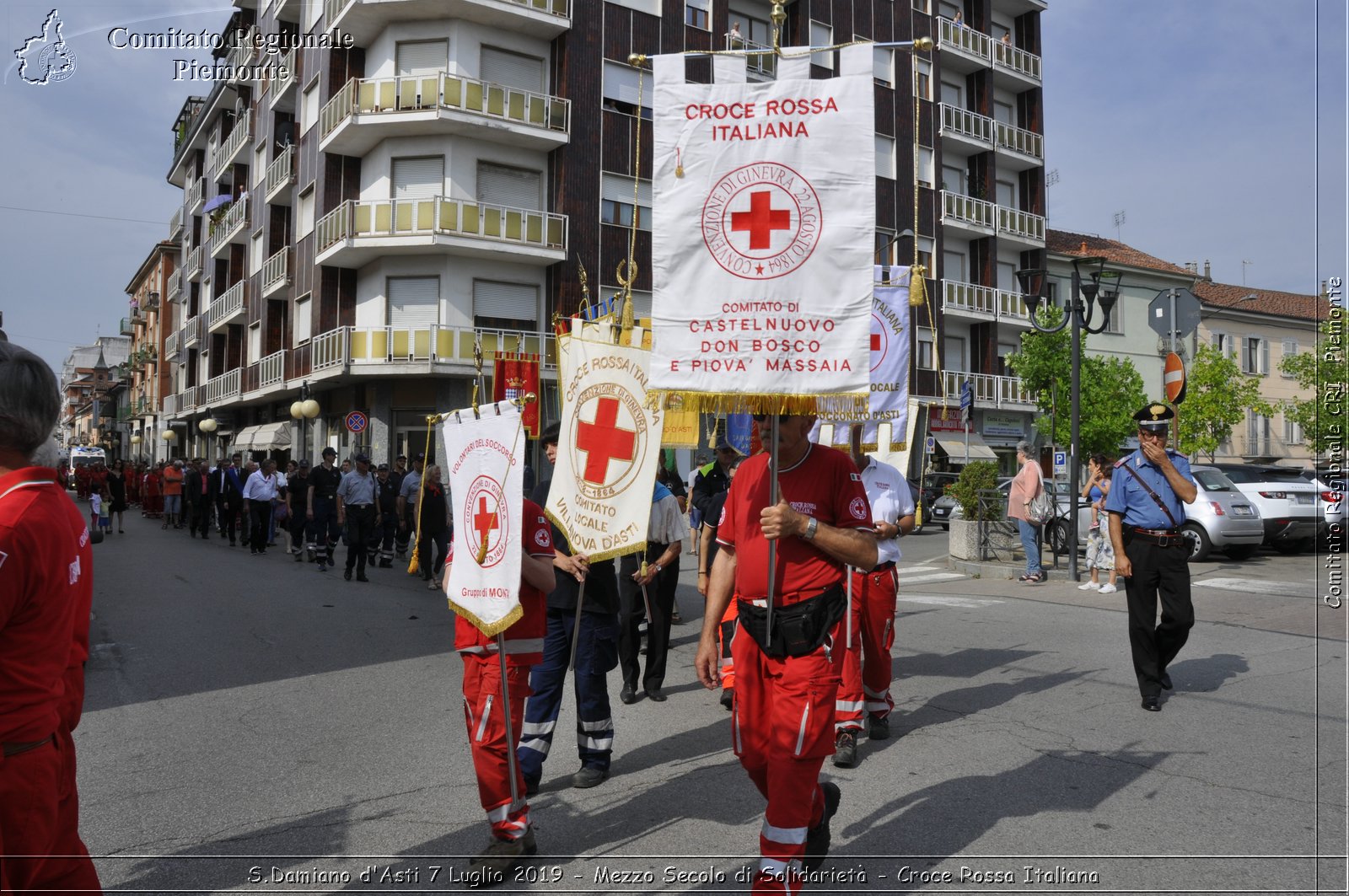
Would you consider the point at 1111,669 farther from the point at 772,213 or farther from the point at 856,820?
the point at 772,213

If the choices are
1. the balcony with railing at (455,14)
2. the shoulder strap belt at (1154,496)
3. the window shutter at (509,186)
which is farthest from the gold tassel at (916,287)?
the balcony with railing at (455,14)

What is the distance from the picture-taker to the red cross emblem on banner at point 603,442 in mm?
5336

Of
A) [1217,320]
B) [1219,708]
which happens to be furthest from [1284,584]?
[1217,320]

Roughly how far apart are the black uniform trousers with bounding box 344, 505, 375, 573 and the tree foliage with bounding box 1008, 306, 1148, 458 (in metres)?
22.2

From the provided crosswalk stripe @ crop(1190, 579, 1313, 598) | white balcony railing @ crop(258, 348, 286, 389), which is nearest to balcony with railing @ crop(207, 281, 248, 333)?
white balcony railing @ crop(258, 348, 286, 389)

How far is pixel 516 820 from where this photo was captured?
4.18 metres

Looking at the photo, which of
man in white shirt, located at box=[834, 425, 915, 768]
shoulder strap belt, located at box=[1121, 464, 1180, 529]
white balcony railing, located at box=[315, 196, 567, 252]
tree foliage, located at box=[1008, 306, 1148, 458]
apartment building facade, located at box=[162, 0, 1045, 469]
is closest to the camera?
man in white shirt, located at box=[834, 425, 915, 768]

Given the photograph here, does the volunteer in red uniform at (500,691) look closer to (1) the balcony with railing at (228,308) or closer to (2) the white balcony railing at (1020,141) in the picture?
(1) the balcony with railing at (228,308)

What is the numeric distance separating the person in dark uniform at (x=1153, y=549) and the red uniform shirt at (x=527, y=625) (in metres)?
4.43

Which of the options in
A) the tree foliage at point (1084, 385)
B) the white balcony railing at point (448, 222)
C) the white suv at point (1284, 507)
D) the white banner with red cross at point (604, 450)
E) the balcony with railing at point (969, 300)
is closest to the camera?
the white banner with red cross at point (604, 450)

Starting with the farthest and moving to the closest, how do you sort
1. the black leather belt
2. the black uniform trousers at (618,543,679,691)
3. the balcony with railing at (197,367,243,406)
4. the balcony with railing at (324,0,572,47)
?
the balcony with railing at (197,367,243,406), the balcony with railing at (324,0,572,47), the black uniform trousers at (618,543,679,691), the black leather belt

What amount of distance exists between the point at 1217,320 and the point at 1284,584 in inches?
1303

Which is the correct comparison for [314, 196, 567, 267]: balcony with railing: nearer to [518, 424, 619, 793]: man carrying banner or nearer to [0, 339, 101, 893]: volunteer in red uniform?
[518, 424, 619, 793]: man carrying banner

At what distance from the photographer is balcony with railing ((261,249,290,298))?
32.5 m
